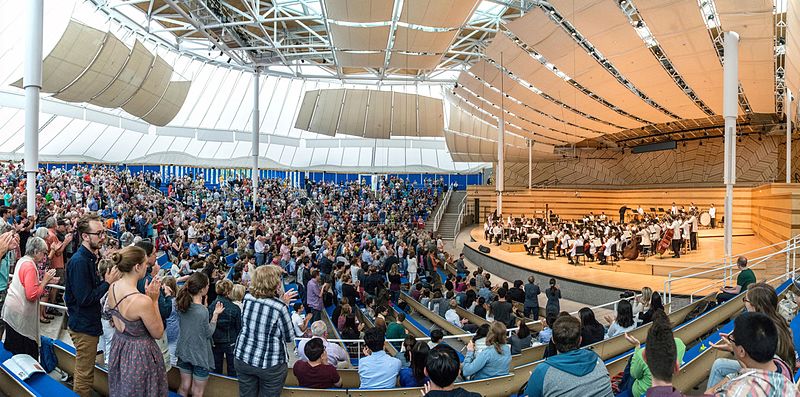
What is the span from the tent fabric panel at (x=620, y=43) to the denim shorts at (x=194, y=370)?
437 inches

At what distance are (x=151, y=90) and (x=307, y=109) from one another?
38.4 feet

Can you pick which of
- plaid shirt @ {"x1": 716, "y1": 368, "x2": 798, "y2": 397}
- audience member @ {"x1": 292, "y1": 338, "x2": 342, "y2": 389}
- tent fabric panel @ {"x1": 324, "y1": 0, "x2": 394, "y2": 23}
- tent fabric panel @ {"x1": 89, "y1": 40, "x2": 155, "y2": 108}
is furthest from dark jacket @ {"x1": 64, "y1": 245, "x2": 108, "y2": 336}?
tent fabric panel @ {"x1": 89, "y1": 40, "x2": 155, "y2": 108}

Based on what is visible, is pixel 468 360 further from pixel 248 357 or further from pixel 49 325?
pixel 49 325

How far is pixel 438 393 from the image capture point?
2.09 meters

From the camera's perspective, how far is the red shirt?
397 cm

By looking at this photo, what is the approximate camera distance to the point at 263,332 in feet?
10.6

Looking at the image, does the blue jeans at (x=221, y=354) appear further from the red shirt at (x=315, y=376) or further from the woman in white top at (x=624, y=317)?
the woman in white top at (x=624, y=317)

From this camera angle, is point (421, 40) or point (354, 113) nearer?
point (421, 40)

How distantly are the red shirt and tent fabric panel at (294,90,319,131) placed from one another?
1255 inches

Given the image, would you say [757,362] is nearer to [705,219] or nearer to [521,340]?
[521,340]

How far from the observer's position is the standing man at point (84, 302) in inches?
126

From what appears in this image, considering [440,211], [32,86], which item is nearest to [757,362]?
[32,86]

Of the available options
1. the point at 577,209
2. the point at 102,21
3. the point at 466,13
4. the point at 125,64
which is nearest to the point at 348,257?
the point at 466,13

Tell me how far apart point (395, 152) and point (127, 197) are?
24.7 m
